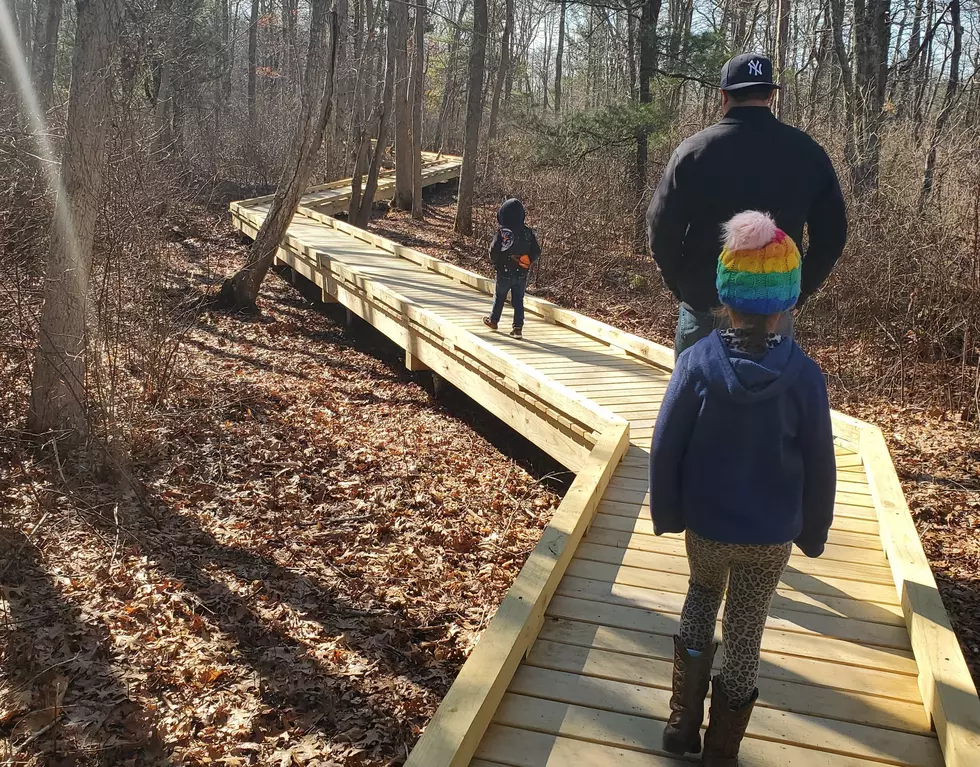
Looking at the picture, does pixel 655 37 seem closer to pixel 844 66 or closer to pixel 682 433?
pixel 844 66

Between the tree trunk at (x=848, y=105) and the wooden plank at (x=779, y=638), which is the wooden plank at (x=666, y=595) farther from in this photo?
the tree trunk at (x=848, y=105)

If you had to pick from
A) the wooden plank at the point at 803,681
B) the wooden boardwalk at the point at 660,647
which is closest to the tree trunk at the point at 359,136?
the wooden boardwalk at the point at 660,647

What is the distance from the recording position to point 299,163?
42.1ft

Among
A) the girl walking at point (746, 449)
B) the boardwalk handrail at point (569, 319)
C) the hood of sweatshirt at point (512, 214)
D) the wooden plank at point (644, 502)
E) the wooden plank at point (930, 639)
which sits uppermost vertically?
the hood of sweatshirt at point (512, 214)

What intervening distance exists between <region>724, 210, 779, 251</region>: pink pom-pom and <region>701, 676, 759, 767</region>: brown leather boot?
140cm

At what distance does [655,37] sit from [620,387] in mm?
10701

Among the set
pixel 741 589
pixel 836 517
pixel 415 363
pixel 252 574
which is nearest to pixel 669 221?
pixel 741 589

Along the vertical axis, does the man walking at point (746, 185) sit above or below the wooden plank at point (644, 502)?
above

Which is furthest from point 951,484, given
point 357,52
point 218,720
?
point 357,52

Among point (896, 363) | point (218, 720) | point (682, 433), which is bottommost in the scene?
point (218, 720)

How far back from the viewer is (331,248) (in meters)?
15.2

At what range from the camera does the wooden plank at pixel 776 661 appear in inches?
125

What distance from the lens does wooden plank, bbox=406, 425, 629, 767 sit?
2.63 metres

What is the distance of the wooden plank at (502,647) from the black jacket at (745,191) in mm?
1477
